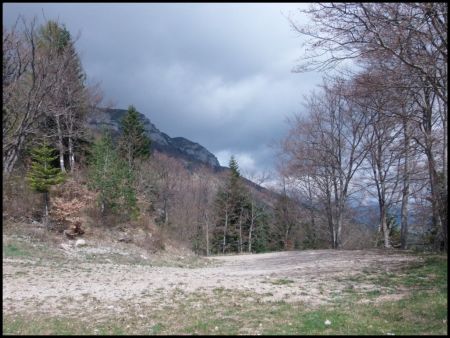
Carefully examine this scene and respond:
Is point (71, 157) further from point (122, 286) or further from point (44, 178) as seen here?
point (122, 286)

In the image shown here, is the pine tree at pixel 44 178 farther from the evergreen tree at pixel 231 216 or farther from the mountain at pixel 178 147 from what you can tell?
the mountain at pixel 178 147

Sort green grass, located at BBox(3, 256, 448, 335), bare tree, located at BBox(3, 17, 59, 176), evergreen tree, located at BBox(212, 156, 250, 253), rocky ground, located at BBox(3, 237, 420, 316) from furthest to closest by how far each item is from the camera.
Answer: evergreen tree, located at BBox(212, 156, 250, 253) → bare tree, located at BBox(3, 17, 59, 176) → rocky ground, located at BBox(3, 237, 420, 316) → green grass, located at BBox(3, 256, 448, 335)

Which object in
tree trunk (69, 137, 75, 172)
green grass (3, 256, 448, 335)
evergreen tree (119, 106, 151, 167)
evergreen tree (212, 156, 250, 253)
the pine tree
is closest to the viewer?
green grass (3, 256, 448, 335)

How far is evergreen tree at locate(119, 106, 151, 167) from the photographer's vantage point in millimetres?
37375

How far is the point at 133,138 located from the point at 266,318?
107 feet

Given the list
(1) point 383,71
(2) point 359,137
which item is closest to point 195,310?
(1) point 383,71

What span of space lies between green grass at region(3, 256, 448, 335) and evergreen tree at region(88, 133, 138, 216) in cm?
1680

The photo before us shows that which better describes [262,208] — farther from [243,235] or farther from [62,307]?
[62,307]

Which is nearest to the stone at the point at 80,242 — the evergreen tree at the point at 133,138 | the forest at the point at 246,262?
the forest at the point at 246,262

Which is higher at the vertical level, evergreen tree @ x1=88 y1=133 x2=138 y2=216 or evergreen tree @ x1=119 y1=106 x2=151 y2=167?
evergreen tree @ x1=119 y1=106 x2=151 y2=167

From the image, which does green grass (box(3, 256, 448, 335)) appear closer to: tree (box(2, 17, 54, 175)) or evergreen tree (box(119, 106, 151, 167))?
tree (box(2, 17, 54, 175))

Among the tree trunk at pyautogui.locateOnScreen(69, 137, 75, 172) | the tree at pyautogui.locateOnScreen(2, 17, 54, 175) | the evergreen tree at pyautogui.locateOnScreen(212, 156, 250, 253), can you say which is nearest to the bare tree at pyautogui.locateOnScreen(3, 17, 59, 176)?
the tree at pyautogui.locateOnScreen(2, 17, 54, 175)

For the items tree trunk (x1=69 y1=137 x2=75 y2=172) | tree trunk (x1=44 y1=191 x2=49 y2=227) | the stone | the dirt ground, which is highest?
tree trunk (x1=69 y1=137 x2=75 y2=172)

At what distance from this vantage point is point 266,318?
22.7ft
